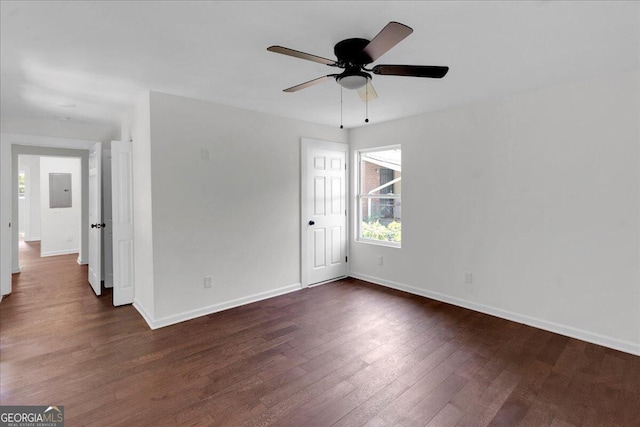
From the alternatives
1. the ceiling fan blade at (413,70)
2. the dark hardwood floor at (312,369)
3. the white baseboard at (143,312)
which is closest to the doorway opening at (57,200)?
the dark hardwood floor at (312,369)

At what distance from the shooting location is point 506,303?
3457 mm

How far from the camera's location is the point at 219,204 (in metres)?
3.67

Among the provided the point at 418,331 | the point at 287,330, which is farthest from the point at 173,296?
the point at 418,331

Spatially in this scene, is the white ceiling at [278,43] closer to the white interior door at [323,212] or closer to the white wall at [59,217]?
the white interior door at [323,212]

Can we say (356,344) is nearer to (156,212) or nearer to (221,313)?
(221,313)

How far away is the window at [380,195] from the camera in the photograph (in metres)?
4.59

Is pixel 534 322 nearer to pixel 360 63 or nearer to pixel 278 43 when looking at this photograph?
pixel 360 63

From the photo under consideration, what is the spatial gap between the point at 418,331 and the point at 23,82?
4278 millimetres

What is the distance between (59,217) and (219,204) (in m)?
5.92

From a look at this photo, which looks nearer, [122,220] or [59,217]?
[122,220]

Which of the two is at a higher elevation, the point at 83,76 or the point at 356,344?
the point at 83,76

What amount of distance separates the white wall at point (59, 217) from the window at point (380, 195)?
619 centimetres

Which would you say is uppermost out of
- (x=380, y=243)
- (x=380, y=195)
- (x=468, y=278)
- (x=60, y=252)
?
(x=380, y=195)

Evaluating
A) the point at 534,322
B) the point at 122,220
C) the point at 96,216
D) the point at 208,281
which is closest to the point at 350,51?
Result: the point at 208,281
